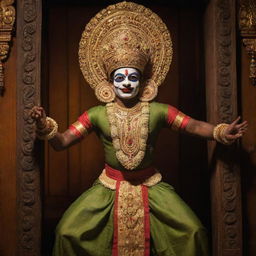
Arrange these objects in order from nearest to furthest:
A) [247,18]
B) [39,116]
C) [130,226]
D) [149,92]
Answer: [39,116], [130,226], [149,92], [247,18]

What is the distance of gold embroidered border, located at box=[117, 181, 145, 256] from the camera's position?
1925 millimetres

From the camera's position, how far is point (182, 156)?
253cm

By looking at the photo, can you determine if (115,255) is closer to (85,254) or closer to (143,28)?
(85,254)

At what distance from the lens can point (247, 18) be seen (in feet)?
7.01

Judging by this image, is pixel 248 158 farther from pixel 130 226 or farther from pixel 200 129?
pixel 130 226

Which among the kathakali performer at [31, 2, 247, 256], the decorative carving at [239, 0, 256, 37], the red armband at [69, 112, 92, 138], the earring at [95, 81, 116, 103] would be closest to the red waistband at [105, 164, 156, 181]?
the kathakali performer at [31, 2, 247, 256]

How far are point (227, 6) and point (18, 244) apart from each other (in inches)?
58.4

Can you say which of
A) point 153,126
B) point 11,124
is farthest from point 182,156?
point 11,124

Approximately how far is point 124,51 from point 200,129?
51cm

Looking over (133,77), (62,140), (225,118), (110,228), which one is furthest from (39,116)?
(225,118)

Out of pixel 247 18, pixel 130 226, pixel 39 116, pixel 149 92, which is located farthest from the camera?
pixel 247 18

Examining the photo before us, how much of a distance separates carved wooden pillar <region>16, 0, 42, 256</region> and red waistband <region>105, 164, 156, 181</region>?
0.34 m

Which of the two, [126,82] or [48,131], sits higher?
[126,82]

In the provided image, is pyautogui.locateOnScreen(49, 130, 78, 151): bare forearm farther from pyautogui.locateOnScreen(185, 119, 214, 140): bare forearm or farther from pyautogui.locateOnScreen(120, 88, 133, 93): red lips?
pyautogui.locateOnScreen(185, 119, 214, 140): bare forearm
